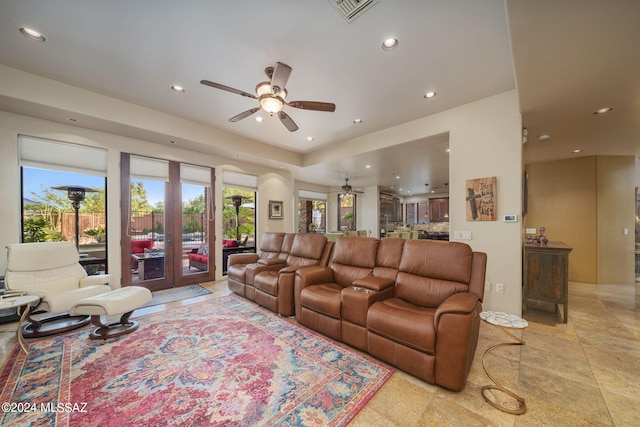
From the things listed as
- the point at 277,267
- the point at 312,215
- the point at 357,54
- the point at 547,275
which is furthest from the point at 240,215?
the point at 547,275

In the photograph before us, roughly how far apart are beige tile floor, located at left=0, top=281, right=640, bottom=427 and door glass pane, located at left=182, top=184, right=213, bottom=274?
Result: 2.36 meters

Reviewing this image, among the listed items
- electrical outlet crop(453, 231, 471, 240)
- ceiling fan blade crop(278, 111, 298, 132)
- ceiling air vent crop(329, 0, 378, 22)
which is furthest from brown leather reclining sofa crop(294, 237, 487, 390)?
ceiling air vent crop(329, 0, 378, 22)

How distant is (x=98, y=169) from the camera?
3.84 metres

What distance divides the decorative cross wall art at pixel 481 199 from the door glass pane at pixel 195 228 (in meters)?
4.93

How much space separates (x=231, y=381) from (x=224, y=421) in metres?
0.39

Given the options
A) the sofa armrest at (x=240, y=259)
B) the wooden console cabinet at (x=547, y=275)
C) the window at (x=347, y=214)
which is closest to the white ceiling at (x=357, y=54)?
the wooden console cabinet at (x=547, y=275)

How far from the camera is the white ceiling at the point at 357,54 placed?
6.19 feet

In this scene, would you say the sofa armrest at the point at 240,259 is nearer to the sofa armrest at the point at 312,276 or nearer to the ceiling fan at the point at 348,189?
the sofa armrest at the point at 312,276

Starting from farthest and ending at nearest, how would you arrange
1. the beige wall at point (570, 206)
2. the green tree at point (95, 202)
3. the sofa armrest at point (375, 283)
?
1. the beige wall at point (570, 206)
2. the green tree at point (95, 202)
3. the sofa armrest at point (375, 283)

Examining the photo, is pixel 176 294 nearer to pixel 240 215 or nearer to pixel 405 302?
pixel 240 215

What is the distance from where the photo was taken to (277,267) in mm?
3947

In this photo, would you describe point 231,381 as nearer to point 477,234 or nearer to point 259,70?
point 259,70

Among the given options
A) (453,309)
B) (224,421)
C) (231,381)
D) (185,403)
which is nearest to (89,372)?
(185,403)

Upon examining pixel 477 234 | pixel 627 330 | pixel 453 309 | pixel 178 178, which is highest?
pixel 178 178
